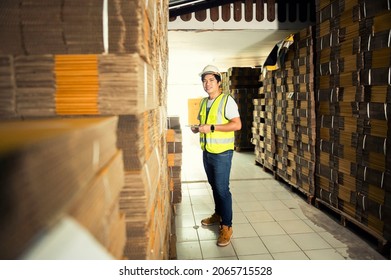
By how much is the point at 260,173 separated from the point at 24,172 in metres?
7.46

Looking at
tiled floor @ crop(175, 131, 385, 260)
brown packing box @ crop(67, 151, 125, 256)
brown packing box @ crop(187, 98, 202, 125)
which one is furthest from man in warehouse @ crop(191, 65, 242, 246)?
brown packing box @ crop(187, 98, 202, 125)

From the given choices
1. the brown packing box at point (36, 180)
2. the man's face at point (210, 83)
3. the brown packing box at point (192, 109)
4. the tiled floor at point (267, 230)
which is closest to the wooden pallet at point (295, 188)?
the tiled floor at point (267, 230)

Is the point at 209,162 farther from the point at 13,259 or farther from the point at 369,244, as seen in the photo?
the point at 13,259

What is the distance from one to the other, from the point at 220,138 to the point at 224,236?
1305 mm

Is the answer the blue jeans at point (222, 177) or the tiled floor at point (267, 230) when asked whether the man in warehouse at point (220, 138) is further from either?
the tiled floor at point (267, 230)

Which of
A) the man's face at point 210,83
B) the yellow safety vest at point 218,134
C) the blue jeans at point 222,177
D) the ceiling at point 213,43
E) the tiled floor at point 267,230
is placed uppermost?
the ceiling at point 213,43

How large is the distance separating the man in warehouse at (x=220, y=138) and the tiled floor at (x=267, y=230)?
12.1 inches

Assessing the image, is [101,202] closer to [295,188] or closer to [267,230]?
[267,230]

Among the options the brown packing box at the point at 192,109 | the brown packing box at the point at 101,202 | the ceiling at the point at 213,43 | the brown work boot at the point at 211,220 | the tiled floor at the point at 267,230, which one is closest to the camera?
the brown packing box at the point at 101,202

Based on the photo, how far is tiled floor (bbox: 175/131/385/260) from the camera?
3.56 meters

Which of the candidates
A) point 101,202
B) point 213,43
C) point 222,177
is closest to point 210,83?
point 222,177

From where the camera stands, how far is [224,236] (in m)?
3.87

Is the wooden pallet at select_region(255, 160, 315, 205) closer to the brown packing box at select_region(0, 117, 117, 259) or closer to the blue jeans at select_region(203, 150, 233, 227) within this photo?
the blue jeans at select_region(203, 150, 233, 227)

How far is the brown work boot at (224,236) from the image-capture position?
3.81 meters
